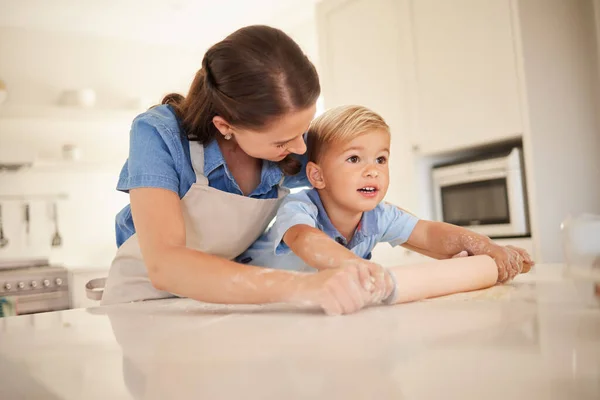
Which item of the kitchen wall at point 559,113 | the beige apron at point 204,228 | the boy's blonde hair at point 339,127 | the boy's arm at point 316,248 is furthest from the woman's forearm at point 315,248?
the kitchen wall at point 559,113

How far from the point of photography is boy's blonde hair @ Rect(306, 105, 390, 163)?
1089mm

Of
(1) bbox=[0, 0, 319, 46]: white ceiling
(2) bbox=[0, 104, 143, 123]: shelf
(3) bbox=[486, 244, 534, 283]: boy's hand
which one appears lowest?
(3) bbox=[486, 244, 534, 283]: boy's hand

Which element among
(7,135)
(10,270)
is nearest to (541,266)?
(10,270)

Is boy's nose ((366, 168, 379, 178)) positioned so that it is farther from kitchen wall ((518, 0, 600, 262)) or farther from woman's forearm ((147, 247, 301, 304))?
kitchen wall ((518, 0, 600, 262))

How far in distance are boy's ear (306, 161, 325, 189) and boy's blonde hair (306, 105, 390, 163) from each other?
0.06 feet

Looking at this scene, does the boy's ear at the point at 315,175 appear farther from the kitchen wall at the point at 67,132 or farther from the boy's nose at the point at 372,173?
the kitchen wall at the point at 67,132

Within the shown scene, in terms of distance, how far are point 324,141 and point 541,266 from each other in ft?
1.79

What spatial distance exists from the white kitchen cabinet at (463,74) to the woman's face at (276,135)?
1.64 m

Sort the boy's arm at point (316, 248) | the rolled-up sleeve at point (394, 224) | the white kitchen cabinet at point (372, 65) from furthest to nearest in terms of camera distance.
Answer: the white kitchen cabinet at point (372, 65) → the rolled-up sleeve at point (394, 224) → the boy's arm at point (316, 248)

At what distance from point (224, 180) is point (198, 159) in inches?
2.9

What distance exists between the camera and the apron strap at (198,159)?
1012 millimetres

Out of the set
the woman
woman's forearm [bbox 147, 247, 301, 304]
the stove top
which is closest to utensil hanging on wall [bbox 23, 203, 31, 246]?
the stove top

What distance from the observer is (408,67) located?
2898mm

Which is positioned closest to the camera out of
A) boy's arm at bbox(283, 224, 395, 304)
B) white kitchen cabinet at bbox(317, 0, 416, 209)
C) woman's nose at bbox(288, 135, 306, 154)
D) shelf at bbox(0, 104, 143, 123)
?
boy's arm at bbox(283, 224, 395, 304)
